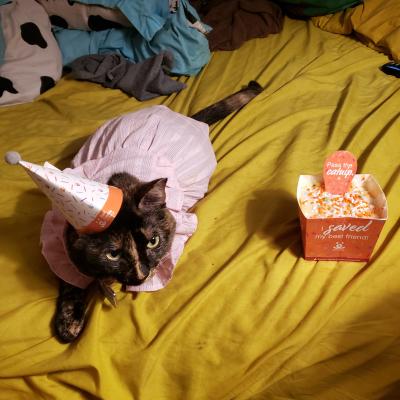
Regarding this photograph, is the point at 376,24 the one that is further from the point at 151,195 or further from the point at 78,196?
the point at 78,196

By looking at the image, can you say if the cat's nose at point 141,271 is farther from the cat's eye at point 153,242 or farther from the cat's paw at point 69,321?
the cat's paw at point 69,321

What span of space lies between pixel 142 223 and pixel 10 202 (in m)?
0.54

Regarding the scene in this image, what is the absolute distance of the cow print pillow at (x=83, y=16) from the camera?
62.8 inches

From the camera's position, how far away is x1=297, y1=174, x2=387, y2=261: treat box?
2.47ft

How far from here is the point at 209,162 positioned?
1082 millimetres

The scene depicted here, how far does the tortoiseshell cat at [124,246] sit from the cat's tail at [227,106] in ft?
1.61

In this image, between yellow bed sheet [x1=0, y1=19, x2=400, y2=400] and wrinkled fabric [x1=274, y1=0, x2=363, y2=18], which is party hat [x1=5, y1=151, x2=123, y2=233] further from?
wrinkled fabric [x1=274, y1=0, x2=363, y2=18]

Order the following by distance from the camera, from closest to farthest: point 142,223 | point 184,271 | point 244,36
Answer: point 142,223, point 184,271, point 244,36

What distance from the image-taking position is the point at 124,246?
76cm

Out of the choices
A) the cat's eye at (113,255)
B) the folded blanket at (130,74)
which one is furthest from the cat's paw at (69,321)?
the folded blanket at (130,74)

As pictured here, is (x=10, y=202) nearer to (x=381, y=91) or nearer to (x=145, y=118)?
(x=145, y=118)

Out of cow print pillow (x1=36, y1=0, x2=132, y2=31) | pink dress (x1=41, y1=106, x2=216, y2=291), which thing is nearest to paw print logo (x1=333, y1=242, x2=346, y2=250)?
pink dress (x1=41, y1=106, x2=216, y2=291)

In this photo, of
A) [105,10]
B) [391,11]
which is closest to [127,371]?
[105,10]

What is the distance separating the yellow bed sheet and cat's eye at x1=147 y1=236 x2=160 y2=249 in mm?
122
